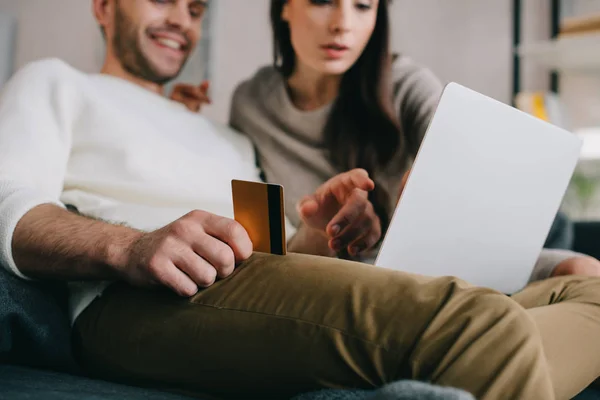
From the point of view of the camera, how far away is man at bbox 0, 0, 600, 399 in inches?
19.5

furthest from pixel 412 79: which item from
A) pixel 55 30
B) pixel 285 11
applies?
pixel 55 30

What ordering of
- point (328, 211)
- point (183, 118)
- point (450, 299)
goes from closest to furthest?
point (450, 299) < point (328, 211) < point (183, 118)

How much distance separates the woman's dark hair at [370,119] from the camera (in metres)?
1.27

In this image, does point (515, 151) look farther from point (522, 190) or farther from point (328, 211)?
point (328, 211)

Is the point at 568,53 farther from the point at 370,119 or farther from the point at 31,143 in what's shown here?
the point at 31,143

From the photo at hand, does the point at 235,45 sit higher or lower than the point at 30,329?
higher

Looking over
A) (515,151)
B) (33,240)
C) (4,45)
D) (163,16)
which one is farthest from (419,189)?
(4,45)

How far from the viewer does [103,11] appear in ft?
5.04

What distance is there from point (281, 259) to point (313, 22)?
803 millimetres

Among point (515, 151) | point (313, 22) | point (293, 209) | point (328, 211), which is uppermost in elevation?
point (313, 22)

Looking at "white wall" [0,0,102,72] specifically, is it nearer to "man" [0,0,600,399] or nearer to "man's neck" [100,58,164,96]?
"man's neck" [100,58,164,96]

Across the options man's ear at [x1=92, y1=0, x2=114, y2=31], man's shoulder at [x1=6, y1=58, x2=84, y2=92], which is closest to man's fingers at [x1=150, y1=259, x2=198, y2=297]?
man's shoulder at [x1=6, y1=58, x2=84, y2=92]

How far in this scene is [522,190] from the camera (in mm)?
800

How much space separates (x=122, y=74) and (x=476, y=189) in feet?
3.32
